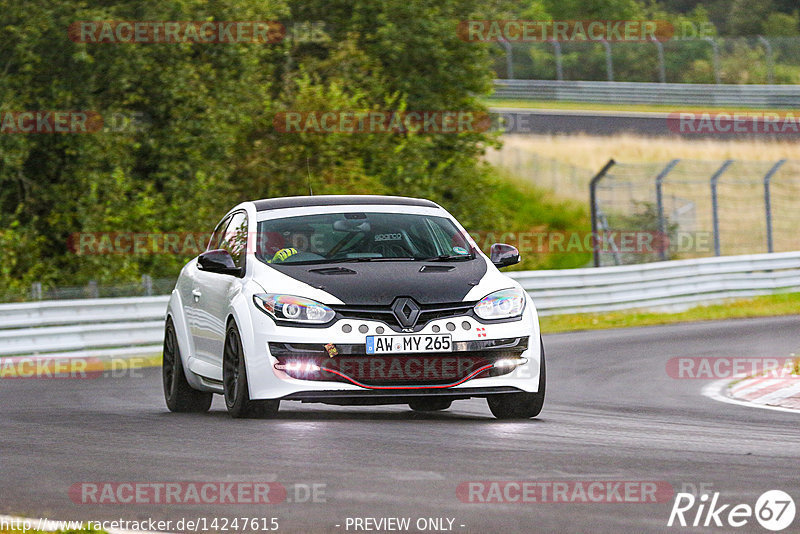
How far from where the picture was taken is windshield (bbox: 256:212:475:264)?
390 inches

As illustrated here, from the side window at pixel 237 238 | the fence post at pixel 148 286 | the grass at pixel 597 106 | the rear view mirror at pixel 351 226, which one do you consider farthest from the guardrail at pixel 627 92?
the rear view mirror at pixel 351 226

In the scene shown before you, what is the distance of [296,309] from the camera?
9.16 metres

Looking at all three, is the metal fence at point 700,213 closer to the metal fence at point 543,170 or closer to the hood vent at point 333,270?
the metal fence at point 543,170

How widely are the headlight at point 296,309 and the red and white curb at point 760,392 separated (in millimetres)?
4018

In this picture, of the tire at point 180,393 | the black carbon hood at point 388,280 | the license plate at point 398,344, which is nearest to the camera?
the license plate at point 398,344

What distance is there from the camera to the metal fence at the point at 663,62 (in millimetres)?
54031

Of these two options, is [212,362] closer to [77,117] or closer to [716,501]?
[716,501]

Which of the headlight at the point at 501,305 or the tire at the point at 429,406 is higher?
the headlight at the point at 501,305

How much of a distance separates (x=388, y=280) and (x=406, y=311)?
0.27m

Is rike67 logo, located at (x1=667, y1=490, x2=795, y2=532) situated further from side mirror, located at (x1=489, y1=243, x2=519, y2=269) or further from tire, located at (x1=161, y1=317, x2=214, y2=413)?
tire, located at (x1=161, y1=317, x2=214, y2=413)

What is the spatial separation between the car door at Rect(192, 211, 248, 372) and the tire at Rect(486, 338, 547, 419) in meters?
1.93

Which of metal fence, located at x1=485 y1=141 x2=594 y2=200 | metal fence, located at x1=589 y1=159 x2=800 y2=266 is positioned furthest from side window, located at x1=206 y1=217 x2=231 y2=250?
metal fence, located at x1=485 y1=141 x2=594 y2=200

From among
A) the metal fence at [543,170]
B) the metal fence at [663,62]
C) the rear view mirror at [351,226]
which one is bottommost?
the metal fence at [543,170]

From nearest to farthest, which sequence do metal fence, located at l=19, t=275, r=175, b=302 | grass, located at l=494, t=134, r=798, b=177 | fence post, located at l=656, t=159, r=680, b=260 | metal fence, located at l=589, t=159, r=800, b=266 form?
1. metal fence, located at l=19, t=275, r=175, b=302
2. fence post, located at l=656, t=159, r=680, b=260
3. metal fence, located at l=589, t=159, r=800, b=266
4. grass, located at l=494, t=134, r=798, b=177
